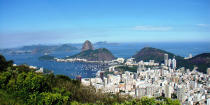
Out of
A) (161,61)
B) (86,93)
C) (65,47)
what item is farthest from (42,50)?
(86,93)

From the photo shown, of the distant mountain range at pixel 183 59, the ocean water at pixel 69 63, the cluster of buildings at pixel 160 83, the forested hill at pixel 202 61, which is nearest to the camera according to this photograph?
the cluster of buildings at pixel 160 83

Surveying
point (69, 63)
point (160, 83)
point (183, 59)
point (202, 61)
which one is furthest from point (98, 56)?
point (160, 83)

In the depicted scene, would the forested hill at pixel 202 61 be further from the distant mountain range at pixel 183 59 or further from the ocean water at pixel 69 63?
the ocean water at pixel 69 63

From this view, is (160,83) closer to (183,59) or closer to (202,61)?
(202,61)

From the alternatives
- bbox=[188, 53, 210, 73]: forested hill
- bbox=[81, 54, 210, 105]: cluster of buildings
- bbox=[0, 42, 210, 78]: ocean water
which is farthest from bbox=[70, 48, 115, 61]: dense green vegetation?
bbox=[188, 53, 210, 73]: forested hill

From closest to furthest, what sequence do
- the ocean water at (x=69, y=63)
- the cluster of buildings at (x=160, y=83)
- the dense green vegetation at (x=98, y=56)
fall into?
the cluster of buildings at (x=160, y=83) < the ocean water at (x=69, y=63) < the dense green vegetation at (x=98, y=56)

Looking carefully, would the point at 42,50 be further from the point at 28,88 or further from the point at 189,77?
the point at 28,88

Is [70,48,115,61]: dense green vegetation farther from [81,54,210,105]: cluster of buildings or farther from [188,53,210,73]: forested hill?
[188,53,210,73]: forested hill

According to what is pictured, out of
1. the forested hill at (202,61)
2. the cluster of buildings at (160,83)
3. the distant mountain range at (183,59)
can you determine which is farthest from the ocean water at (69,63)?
the forested hill at (202,61)
